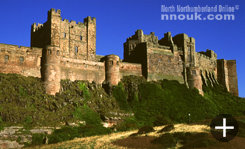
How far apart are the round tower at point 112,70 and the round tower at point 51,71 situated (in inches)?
439

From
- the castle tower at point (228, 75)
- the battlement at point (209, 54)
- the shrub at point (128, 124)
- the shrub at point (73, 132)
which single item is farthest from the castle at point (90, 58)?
the shrub at point (73, 132)

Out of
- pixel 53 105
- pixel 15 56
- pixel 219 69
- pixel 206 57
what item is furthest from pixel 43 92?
pixel 219 69

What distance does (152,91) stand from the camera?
205ft

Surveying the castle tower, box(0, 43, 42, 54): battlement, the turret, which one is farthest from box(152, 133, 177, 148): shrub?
the castle tower

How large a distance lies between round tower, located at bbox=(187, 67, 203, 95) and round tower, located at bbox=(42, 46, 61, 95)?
3300 centimetres

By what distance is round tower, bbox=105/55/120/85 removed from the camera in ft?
194

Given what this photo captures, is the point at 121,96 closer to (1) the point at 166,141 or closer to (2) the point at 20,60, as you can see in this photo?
(2) the point at 20,60

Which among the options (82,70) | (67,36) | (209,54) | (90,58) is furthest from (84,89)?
(209,54)

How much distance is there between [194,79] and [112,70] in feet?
72.0

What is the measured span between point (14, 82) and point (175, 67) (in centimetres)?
3730

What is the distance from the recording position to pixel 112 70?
59.6 meters

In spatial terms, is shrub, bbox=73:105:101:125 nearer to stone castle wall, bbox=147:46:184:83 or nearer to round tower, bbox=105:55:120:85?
round tower, bbox=105:55:120:85

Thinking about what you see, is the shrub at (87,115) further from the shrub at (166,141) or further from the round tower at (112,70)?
the shrub at (166,141)

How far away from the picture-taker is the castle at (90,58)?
50.5 m
